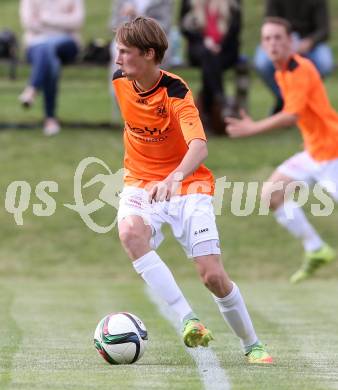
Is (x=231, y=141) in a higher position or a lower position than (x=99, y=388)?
lower

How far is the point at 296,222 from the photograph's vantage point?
11.9 metres

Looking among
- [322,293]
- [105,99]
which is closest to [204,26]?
[105,99]

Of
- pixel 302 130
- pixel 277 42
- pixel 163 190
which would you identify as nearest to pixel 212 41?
pixel 302 130

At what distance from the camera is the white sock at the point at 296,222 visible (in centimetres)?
1180

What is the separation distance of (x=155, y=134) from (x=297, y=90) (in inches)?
171

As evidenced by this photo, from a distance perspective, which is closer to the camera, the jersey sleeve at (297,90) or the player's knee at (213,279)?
the player's knee at (213,279)

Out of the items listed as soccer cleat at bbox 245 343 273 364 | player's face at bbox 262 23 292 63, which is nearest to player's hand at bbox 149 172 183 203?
soccer cleat at bbox 245 343 273 364

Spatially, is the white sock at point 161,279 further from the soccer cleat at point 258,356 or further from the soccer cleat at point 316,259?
the soccer cleat at point 316,259

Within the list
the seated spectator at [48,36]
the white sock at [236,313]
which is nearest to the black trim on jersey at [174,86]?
the white sock at [236,313]

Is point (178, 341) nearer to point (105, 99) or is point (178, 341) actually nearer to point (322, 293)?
point (322, 293)

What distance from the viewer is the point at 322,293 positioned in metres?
11.8

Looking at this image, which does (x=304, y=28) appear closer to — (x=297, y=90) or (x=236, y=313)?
(x=297, y=90)

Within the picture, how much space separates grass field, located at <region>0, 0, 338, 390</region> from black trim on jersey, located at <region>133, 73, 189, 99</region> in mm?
1577

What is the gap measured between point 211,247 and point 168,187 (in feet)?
2.31
